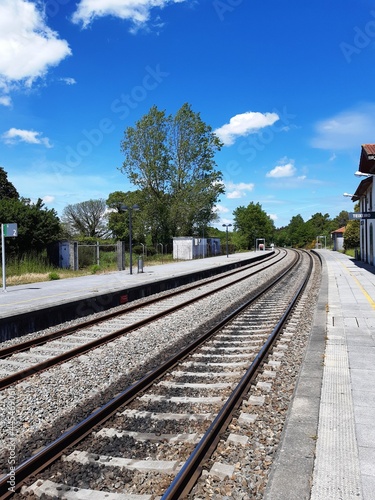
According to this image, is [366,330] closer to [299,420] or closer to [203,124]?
[299,420]

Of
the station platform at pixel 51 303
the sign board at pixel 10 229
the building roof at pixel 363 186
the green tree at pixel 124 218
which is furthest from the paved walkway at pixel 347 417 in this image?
the green tree at pixel 124 218

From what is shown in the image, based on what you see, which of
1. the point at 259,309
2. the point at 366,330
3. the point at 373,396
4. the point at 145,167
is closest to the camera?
the point at 373,396

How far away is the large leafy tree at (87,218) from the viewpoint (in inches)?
2776

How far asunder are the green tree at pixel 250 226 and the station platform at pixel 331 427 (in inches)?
3424

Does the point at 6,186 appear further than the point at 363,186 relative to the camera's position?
Yes

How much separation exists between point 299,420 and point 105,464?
2.00 m

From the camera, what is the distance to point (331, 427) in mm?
4094

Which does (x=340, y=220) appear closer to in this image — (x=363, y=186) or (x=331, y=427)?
(x=363, y=186)

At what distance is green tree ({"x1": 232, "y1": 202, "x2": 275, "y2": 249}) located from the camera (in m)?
95.6

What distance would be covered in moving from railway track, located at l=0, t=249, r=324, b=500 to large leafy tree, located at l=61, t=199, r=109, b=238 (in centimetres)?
6646

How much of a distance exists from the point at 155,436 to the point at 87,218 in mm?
70111

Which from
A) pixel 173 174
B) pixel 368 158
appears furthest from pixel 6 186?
pixel 368 158

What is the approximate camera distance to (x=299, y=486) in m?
3.10

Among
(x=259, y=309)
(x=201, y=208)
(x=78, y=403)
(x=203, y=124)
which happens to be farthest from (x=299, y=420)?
(x=203, y=124)
